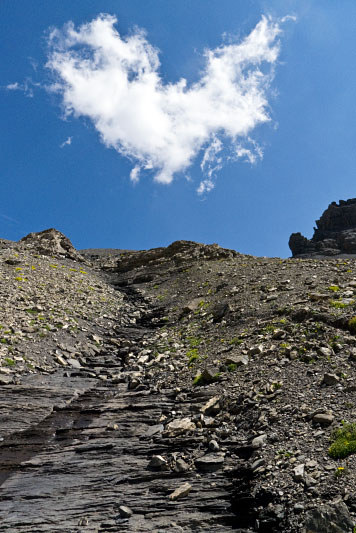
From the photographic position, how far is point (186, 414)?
13.4 m

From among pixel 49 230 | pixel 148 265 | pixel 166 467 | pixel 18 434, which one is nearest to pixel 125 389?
pixel 18 434

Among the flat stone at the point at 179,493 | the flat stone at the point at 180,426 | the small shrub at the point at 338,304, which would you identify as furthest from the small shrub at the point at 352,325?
the flat stone at the point at 179,493

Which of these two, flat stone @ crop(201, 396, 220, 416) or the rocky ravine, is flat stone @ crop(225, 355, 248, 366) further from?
flat stone @ crop(201, 396, 220, 416)

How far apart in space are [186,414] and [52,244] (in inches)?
2452

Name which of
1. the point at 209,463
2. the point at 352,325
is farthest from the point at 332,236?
the point at 209,463

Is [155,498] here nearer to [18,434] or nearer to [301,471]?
[301,471]

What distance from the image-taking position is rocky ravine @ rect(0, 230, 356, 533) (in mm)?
8086

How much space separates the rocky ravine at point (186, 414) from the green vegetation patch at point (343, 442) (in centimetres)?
16

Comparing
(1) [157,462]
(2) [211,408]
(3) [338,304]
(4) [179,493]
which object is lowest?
(4) [179,493]

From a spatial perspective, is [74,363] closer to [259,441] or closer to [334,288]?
[259,441]

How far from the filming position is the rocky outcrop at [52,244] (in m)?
63.3

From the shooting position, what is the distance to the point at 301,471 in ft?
26.7

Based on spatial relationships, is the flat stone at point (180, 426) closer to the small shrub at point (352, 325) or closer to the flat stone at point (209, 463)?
the flat stone at point (209, 463)

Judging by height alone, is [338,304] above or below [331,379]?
above
